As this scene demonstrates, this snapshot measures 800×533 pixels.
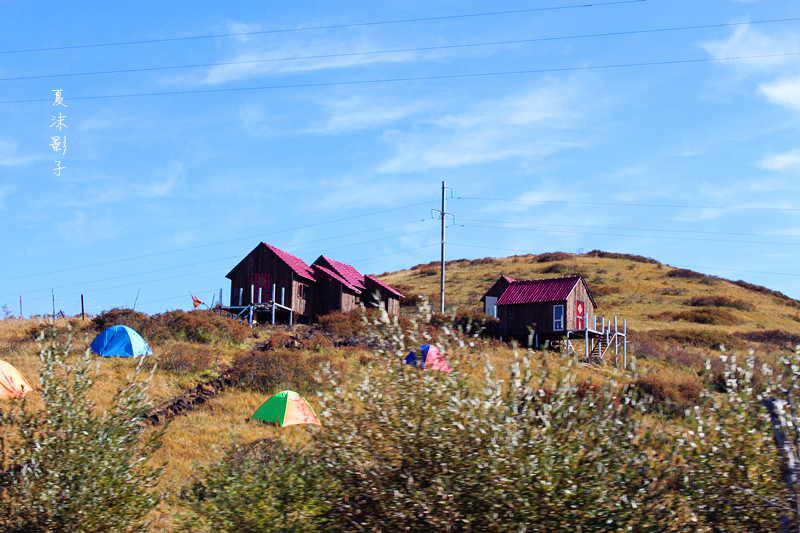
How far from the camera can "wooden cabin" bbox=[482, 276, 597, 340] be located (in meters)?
44.2

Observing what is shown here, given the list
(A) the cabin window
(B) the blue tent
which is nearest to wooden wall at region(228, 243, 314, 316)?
(A) the cabin window

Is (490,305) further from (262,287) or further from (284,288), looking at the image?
(262,287)

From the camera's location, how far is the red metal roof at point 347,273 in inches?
1946

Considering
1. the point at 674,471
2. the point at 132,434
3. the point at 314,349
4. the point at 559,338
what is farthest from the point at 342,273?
the point at 674,471

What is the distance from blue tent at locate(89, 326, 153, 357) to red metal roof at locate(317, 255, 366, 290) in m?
22.1

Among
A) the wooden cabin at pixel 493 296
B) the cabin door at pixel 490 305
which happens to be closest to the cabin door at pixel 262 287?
the wooden cabin at pixel 493 296

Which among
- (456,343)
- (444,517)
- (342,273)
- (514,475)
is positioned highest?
(342,273)

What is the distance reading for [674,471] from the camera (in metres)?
6.77

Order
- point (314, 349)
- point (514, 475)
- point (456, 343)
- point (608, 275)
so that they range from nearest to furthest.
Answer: point (514, 475)
point (456, 343)
point (314, 349)
point (608, 275)

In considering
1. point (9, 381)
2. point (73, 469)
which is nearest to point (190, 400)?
point (9, 381)

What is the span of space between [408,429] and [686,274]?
74398mm

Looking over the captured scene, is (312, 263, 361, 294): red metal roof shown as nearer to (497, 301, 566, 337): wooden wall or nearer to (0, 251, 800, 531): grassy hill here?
(0, 251, 800, 531): grassy hill

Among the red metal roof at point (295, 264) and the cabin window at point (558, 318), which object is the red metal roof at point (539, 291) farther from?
the red metal roof at point (295, 264)

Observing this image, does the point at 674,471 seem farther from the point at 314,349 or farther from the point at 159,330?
the point at 159,330
